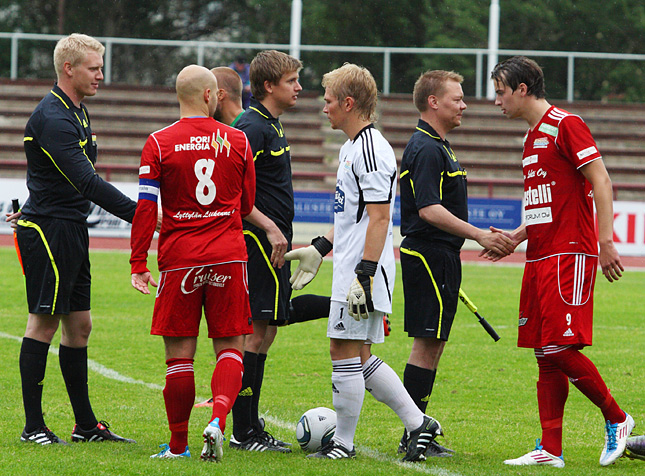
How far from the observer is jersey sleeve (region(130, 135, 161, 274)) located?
431 cm

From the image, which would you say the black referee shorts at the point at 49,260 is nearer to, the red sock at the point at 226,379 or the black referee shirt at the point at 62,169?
the black referee shirt at the point at 62,169

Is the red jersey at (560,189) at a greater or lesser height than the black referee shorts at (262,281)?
greater

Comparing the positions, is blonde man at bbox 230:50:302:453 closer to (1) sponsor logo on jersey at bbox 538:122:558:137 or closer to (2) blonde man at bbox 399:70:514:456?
(2) blonde man at bbox 399:70:514:456

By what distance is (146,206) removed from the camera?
433 cm

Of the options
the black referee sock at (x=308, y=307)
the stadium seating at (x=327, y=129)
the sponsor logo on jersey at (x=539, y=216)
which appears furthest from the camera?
the stadium seating at (x=327, y=129)

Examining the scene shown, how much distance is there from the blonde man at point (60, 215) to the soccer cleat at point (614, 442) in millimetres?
2583

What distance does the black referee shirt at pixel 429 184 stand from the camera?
4.98m

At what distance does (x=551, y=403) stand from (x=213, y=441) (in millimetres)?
1788

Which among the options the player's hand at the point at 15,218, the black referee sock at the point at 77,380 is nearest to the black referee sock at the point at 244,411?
the black referee sock at the point at 77,380

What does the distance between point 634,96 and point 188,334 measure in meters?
27.6

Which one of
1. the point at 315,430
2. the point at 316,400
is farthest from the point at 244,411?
the point at 316,400

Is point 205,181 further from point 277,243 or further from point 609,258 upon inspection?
point 609,258

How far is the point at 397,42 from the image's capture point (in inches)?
1361

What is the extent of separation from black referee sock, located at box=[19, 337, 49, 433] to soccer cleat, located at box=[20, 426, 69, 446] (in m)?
0.02
